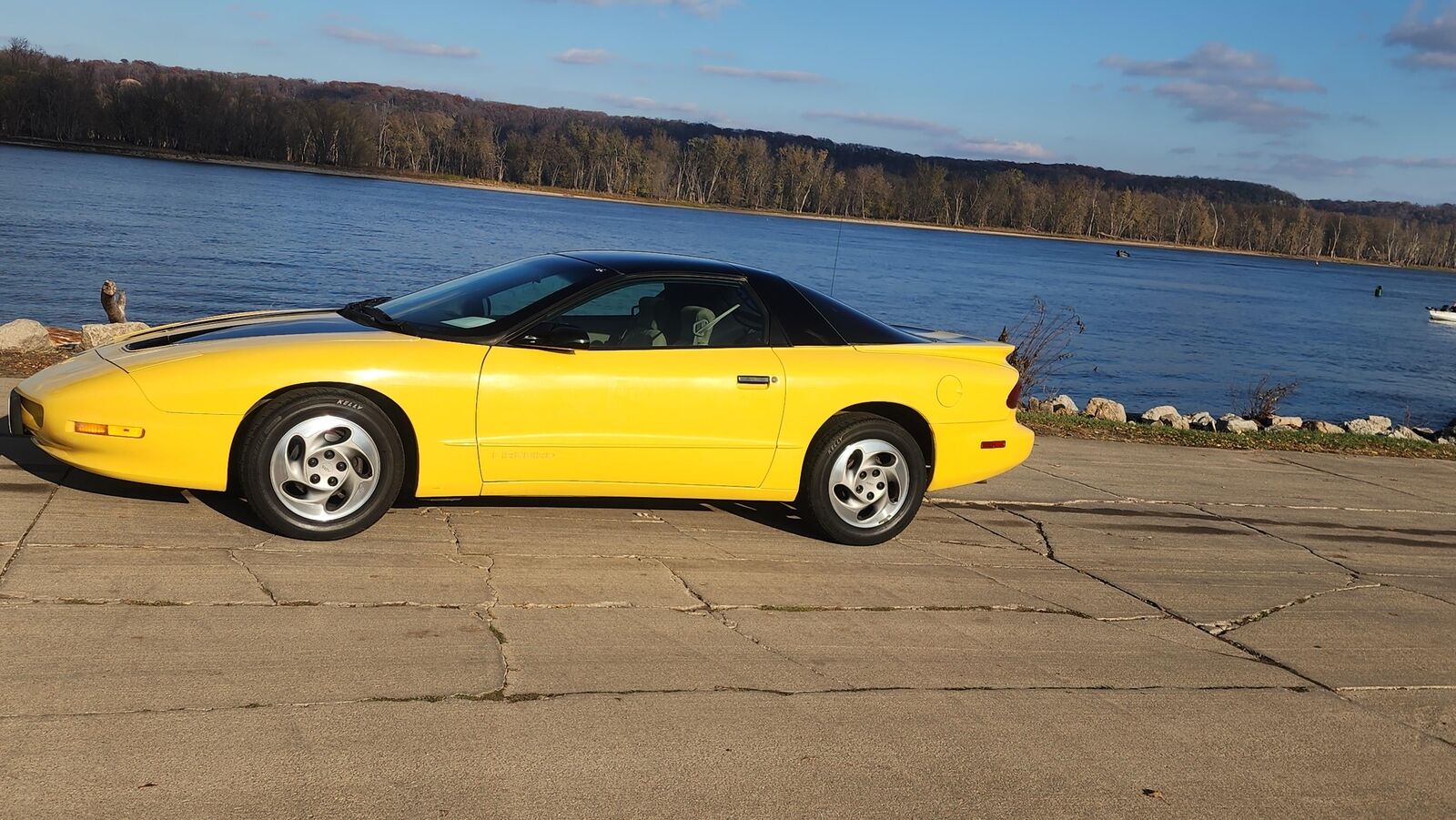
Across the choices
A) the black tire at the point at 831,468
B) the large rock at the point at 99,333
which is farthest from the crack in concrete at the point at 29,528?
the large rock at the point at 99,333

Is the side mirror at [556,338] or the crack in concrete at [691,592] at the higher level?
the side mirror at [556,338]

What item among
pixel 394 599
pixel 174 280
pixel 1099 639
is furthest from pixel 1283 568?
pixel 174 280

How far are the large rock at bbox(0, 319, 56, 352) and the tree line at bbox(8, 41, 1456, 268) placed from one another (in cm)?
13898

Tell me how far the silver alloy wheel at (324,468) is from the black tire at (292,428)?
15 mm

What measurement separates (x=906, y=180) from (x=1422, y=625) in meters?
180

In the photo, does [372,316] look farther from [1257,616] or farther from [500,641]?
[1257,616]

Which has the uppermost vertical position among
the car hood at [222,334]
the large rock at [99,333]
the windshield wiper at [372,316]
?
the windshield wiper at [372,316]

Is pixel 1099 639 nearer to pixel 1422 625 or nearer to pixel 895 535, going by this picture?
pixel 895 535

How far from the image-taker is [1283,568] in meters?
7.42

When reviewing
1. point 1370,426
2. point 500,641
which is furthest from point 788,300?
point 1370,426

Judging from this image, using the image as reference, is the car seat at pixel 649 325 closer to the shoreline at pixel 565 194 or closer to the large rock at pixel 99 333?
the large rock at pixel 99 333

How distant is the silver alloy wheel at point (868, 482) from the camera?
669cm

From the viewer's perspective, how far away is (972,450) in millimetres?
7023

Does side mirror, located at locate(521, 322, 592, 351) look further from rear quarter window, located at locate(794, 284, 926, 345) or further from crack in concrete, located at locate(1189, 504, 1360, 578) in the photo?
crack in concrete, located at locate(1189, 504, 1360, 578)
